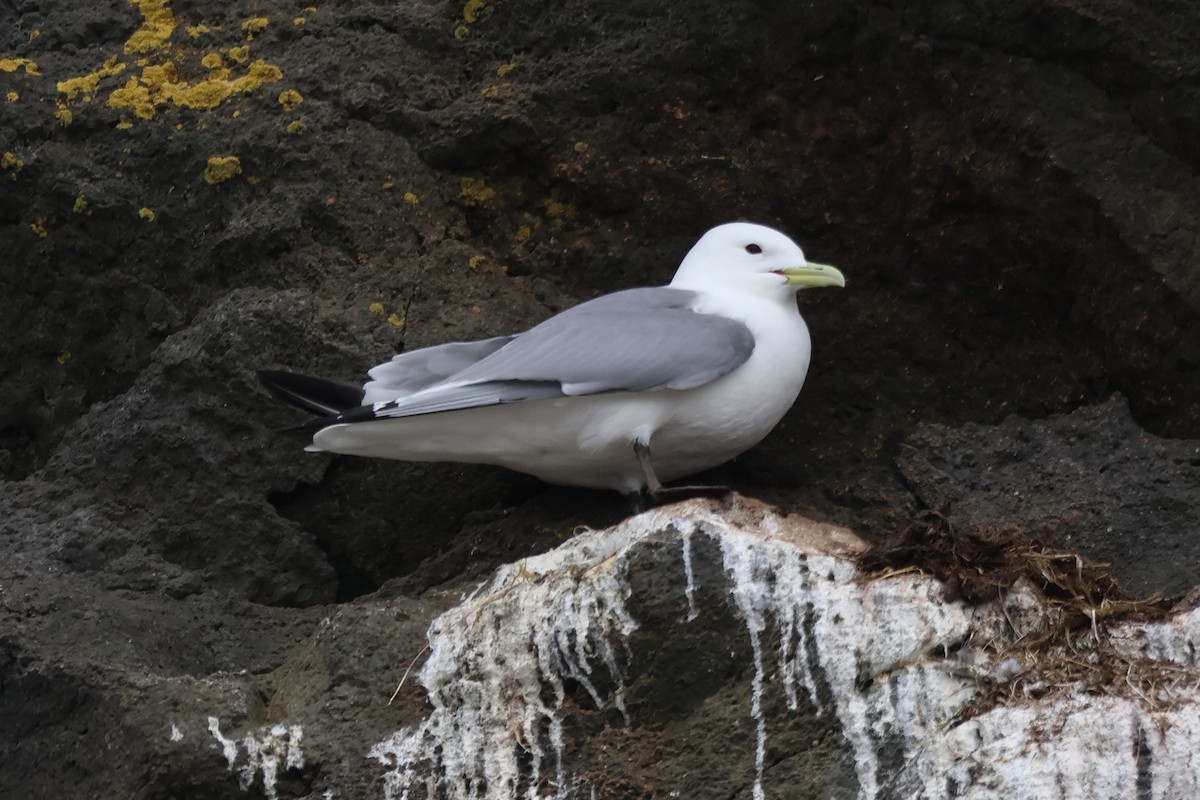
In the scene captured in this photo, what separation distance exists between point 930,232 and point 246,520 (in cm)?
198

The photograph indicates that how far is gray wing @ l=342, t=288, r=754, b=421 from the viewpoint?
11.9 feet

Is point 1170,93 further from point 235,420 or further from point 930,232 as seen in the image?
point 235,420

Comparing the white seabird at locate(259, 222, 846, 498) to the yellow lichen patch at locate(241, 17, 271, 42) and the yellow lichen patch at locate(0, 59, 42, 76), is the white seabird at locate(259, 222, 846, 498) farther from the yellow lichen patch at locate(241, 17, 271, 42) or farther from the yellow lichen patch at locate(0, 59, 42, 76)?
the yellow lichen patch at locate(0, 59, 42, 76)

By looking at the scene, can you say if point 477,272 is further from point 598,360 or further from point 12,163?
point 12,163

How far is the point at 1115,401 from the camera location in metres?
4.17

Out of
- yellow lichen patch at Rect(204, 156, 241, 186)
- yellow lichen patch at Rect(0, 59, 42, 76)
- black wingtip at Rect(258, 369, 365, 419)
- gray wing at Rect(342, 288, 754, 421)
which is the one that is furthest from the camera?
yellow lichen patch at Rect(0, 59, 42, 76)

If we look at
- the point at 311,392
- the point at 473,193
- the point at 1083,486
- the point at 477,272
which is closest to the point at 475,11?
the point at 473,193

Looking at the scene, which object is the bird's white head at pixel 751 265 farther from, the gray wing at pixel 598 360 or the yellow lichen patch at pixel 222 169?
the yellow lichen patch at pixel 222 169

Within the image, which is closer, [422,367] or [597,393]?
[597,393]

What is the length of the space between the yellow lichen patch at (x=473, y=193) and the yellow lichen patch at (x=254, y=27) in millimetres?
774

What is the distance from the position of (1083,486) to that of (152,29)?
295 centimetres

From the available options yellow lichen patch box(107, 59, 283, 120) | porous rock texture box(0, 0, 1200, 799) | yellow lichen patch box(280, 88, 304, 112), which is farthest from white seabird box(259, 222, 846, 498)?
yellow lichen patch box(107, 59, 283, 120)

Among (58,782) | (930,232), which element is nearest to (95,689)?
(58,782)

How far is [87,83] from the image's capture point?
4699 millimetres
